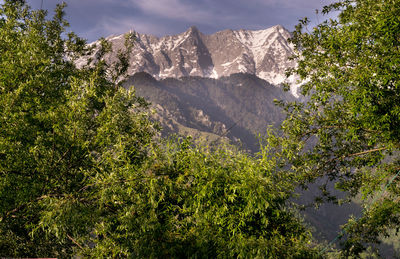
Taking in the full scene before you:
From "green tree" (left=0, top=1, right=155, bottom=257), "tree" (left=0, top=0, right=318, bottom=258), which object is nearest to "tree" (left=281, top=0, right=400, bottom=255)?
"tree" (left=0, top=0, right=318, bottom=258)

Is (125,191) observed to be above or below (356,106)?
below

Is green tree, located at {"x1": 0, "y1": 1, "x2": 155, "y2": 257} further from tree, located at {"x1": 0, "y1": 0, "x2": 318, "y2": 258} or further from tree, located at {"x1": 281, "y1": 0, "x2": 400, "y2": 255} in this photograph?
tree, located at {"x1": 281, "y1": 0, "x2": 400, "y2": 255}

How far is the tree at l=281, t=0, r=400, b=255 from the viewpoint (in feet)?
37.5

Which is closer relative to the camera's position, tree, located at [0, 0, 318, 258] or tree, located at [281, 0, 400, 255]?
tree, located at [0, 0, 318, 258]

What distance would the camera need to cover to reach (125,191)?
9984 mm

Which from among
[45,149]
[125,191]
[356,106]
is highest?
[356,106]

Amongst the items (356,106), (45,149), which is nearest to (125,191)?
(45,149)

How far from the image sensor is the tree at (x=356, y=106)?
37.5 feet

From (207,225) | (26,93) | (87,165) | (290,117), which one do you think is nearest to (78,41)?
(26,93)

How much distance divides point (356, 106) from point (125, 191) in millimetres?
9938

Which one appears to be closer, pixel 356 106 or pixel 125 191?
pixel 125 191

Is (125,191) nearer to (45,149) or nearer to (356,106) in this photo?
(45,149)

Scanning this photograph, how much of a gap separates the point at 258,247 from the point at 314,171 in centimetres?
910

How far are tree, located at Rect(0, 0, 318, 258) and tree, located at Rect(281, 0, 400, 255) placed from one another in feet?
12.6
